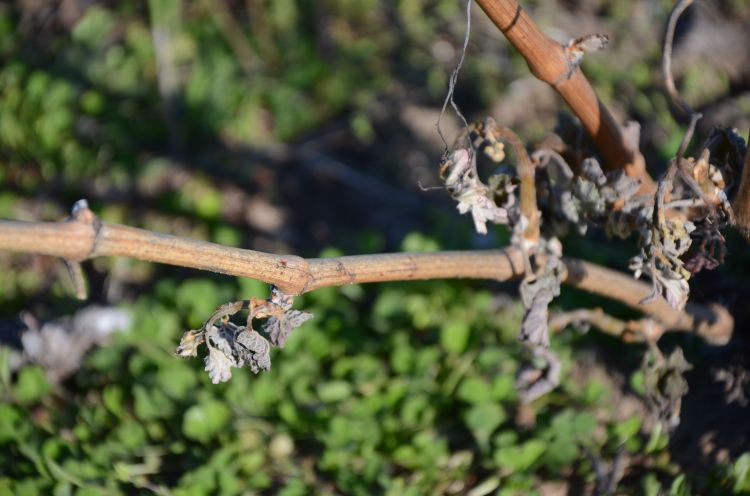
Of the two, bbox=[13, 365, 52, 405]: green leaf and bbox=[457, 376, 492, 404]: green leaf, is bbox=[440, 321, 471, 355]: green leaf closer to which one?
bbox=[457, 376, 492, 404]: green leaf

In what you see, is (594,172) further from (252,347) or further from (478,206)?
(252,347)

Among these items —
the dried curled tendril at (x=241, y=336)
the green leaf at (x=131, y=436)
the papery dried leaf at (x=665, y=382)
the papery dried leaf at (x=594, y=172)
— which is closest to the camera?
the dried curled tendril at (x=241, y=336)

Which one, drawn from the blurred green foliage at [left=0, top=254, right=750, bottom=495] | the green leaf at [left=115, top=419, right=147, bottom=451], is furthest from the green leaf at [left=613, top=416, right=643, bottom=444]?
the green leaf at [left=115, top=419, right=147, bottom=451]

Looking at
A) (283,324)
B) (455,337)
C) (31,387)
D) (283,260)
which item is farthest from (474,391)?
(31,387)

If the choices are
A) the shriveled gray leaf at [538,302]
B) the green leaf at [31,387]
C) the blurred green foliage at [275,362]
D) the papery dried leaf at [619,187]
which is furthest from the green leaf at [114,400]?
the papery dried leaf at [619,187]

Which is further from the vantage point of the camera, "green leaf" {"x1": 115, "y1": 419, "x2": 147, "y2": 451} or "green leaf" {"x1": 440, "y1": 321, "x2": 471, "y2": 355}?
"green leaf" {"x1": 440, "y1": 321, "x2": 471, "y2": 355}

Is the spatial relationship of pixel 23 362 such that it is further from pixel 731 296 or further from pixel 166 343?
pixel 731 296

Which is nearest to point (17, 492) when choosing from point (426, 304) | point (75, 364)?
point (75, 364)

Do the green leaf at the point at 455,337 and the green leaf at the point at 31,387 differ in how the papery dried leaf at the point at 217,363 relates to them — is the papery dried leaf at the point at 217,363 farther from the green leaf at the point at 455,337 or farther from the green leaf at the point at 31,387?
the green leaf at the point at 31,387
